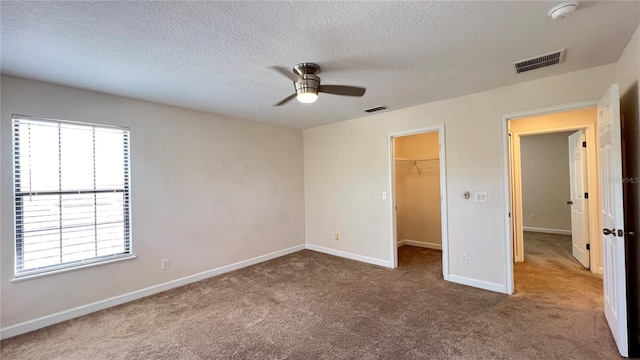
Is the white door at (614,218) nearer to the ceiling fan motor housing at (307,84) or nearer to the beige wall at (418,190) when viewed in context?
the ceiling fan motor housing at (307,84)

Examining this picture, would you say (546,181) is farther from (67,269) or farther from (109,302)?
(67,269)

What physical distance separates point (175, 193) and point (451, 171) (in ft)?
12.3

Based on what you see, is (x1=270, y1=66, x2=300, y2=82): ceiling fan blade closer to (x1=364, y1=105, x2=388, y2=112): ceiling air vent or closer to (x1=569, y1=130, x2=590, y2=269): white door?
(x1=364, y1=105, x2=388, y2=112): ceiling air vent

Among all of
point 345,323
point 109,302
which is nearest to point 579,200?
point 345,323

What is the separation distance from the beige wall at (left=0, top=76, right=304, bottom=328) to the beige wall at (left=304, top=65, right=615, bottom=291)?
0.66 metres

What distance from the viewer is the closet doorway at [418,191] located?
5.21 meters

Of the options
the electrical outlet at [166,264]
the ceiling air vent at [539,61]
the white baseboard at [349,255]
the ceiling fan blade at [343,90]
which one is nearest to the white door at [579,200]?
the ceiling air vent at [539,61]

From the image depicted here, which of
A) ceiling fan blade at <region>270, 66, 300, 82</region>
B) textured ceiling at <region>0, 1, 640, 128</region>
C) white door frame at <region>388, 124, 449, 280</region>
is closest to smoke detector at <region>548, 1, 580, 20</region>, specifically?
textured ceiling at <region>0, 1, 640, 128</region>

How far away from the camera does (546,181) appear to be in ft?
21.4

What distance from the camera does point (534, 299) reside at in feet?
9.66

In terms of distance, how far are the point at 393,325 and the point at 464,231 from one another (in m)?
1.66

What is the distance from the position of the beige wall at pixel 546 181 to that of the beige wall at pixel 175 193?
5.86 meters

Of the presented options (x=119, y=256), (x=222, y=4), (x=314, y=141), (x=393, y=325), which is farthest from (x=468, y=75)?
(x=119, y=256)

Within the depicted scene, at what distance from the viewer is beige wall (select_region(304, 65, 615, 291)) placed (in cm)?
301
